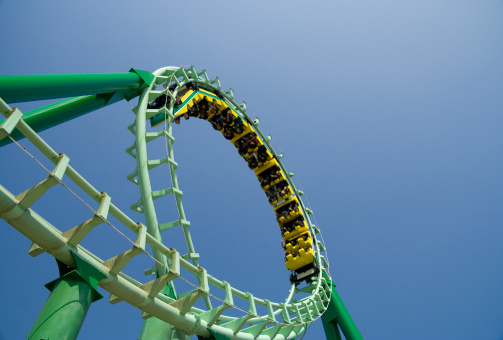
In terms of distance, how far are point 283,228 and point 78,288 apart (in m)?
11.5

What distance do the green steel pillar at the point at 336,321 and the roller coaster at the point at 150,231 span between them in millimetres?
32

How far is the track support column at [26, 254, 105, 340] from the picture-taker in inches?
187

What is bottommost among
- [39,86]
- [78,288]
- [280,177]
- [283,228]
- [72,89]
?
[78,288]

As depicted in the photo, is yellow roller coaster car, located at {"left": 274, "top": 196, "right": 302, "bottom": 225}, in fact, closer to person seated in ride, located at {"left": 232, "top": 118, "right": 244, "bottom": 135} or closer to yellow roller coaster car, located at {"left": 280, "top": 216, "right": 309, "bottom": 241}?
yellow roller coaster car, located at {"left": 280, "top": 216, "right": 309, "bottom": 241}

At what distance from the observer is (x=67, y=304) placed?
16.4 feet

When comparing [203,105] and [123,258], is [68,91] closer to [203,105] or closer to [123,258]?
[123,258]

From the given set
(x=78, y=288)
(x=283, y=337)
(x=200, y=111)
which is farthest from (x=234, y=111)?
(x=78, y=288)

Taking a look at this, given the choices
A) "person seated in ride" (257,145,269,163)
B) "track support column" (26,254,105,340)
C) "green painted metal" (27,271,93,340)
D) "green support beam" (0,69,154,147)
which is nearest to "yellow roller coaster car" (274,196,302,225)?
"person seated in ride" (257,145,269,163)

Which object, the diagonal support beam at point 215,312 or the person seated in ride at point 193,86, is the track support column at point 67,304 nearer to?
the diagonal support beam at point 215,312

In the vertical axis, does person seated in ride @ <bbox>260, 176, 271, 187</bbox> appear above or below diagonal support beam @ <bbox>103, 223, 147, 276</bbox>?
above

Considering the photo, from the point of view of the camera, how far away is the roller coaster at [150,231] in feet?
16.0

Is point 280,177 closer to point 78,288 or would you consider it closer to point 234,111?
point 234,111

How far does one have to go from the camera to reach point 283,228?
53.3 ft

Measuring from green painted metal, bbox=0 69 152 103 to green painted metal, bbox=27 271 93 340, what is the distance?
97.0 inches
